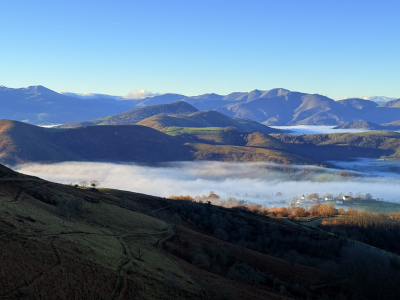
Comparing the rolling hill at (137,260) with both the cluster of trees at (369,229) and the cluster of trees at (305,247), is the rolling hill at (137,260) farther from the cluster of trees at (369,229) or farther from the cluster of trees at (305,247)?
the cluster of trees at (369,229)

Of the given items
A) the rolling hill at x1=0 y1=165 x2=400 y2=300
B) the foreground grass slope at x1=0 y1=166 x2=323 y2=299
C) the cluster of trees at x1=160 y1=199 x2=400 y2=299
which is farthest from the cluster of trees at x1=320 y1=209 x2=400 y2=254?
the foreground grass slope at x1=0 y1=166 x2=323 y2=299

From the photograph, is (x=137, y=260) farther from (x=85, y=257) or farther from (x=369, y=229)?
(x=369, y=229)

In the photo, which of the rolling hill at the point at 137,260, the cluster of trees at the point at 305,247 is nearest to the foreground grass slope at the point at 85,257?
the rolling hill at the point at 137,260

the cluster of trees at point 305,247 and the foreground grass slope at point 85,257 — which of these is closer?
the foreground grass slope at point 85,257

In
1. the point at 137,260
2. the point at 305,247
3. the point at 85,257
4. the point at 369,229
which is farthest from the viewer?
the point at 369,229

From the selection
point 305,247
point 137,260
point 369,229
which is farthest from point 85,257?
point 369,229

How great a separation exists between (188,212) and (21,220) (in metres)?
83.2

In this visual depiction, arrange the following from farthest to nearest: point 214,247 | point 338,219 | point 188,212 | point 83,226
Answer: point 338,219 → point 188,212 → point 214,247 → point 83,226

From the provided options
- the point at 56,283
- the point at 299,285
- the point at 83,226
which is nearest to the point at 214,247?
the point at 299,285

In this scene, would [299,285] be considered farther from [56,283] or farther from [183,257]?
[56,283]

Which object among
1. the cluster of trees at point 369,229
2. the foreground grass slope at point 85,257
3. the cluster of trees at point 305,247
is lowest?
the cluster of trees at point 369,229

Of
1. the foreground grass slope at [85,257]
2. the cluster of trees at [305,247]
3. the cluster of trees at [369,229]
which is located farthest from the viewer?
the cluster of trees at [369,229]

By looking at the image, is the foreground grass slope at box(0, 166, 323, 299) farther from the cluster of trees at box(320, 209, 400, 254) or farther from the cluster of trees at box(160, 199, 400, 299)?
the cluster of trees at box(320, 209, 400, 254)

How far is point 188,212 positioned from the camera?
145250 mm
